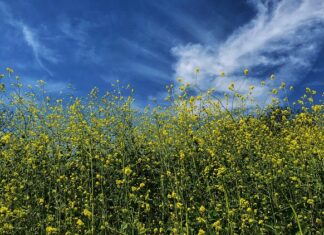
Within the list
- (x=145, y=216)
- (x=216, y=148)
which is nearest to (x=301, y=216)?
(x=145, y=216)

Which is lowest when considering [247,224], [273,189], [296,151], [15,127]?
[247,224]

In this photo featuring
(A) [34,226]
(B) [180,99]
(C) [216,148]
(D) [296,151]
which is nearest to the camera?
(A) [34,226]

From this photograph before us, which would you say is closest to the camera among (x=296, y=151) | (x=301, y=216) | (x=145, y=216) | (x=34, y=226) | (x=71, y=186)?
(x=301, y=216)

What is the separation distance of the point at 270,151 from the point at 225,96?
2.05 m

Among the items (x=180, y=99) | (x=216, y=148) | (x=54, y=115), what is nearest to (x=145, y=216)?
(x=216, y=148)

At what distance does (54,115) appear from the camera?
982 centimetres

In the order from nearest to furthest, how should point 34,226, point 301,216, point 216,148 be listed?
1. point 301,216
2. point 34,226
3. point 216,148

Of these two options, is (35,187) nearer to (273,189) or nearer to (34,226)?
(34,226)

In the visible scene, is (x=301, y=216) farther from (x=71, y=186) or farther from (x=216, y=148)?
(x=71, y=186)

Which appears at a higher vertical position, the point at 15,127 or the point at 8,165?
the point at 15,127

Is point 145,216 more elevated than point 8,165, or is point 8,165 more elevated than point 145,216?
point 8,165

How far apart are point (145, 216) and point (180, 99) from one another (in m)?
4.06

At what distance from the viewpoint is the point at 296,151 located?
707 cm

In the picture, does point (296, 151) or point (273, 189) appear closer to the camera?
point (273, 189)
